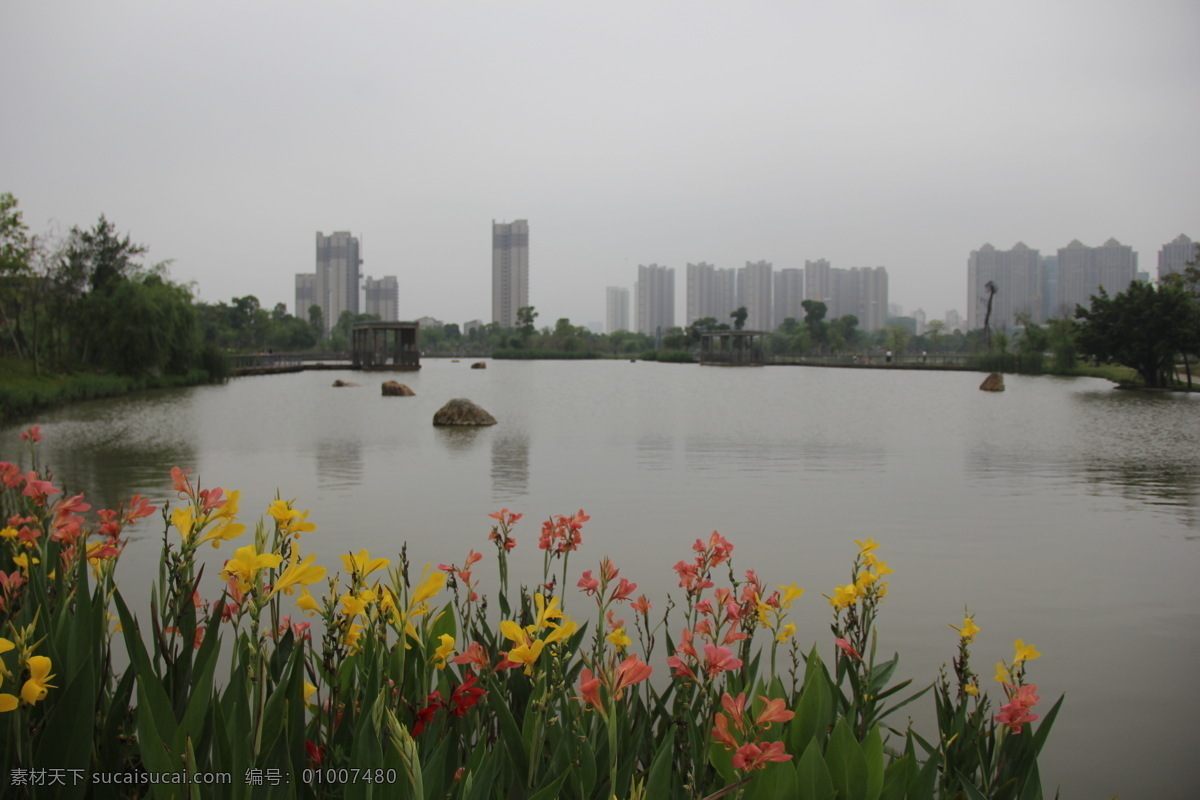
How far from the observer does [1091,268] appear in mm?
72188

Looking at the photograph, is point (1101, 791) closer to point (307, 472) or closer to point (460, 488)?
point (460, 488)

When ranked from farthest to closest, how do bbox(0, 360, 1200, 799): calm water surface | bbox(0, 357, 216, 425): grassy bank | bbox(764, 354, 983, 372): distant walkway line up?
bbox(764, 354, 983, 372): distant walkway, bbox(0, 357, 216, 425): grassy bank, bbox(0, 360, 1200, 799): calm water surface

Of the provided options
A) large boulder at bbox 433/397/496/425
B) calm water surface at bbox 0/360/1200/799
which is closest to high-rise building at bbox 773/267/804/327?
calm water surface at bbox 0/360/1200/799

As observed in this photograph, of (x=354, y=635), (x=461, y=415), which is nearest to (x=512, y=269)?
(x=461, y=415)

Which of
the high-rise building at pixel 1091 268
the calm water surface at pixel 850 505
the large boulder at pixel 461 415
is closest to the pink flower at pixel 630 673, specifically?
the calm water surface at pixel 850 505

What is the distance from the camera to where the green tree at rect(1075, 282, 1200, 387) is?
1030 inches

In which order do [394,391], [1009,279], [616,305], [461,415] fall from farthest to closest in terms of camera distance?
[616,305] → [1009,279] → [394,391] → [461,415]

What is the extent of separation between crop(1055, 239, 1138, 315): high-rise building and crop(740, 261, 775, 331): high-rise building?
5480 cm

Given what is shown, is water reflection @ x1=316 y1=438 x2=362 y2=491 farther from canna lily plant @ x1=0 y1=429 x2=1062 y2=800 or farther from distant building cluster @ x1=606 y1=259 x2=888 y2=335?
distant building cluster @ x1=606 y1=259 x2=888 y2=335

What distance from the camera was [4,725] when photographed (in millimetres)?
1243

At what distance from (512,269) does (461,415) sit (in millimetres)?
108950

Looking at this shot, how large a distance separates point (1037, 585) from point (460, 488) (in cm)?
475

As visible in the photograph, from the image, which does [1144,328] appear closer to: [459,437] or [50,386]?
[459,437]

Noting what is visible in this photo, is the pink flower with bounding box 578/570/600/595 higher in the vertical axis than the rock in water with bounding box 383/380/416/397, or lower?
higher
